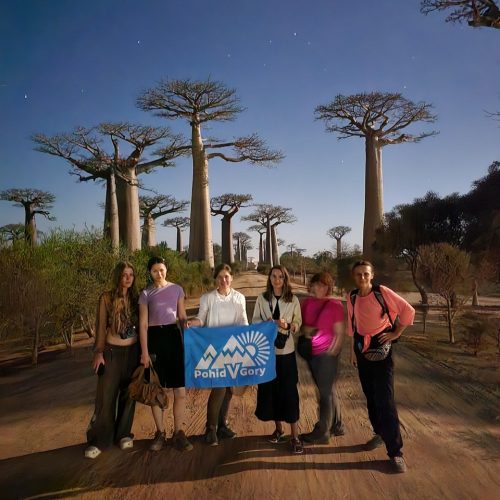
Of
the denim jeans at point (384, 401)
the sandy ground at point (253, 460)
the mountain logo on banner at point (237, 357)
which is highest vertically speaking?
the mountain logo on banner at point (237, 357)

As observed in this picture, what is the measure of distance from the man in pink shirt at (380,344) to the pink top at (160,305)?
4.96ft

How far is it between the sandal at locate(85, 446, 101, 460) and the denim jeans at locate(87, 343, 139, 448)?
42mm

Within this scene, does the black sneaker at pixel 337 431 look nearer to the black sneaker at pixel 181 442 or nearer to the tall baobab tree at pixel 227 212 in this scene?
the black sneaker at pixel 181 442

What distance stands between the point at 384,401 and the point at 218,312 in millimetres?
1494

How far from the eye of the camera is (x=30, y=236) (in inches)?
420

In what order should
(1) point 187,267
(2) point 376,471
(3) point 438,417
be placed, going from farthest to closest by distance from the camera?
(1) point 187,267
(3) point 438,417
(2) point 376,471

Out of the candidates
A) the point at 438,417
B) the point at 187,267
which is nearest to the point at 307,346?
the point at 438,417

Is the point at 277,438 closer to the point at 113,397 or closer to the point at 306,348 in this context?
the point at 306,348

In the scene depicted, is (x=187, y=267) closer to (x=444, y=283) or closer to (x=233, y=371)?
(x=444, y=283)

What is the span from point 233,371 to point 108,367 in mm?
1032

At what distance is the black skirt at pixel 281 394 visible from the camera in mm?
3396

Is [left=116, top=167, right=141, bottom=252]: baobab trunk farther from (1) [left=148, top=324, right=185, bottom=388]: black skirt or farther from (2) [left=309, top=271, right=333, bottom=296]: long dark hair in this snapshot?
(2) [left=309, top=271, right=333, bottom=296]: long dark hair

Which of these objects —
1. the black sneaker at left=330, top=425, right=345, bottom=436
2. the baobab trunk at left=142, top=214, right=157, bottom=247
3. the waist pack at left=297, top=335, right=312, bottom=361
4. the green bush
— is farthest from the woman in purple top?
the baobab trunk at left=142, top=214, right=157, bottom=247

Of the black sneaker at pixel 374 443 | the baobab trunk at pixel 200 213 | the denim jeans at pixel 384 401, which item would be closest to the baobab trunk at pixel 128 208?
the baobab trunk at pixel 200 213
